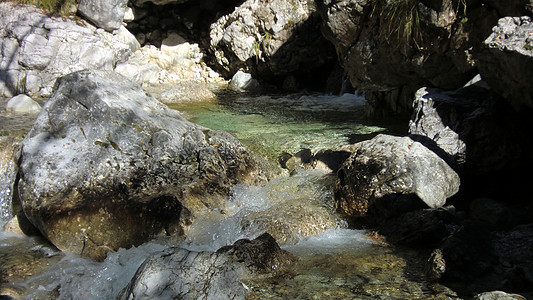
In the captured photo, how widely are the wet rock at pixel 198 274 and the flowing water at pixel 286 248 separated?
131 mm

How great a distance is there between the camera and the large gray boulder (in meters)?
8.84

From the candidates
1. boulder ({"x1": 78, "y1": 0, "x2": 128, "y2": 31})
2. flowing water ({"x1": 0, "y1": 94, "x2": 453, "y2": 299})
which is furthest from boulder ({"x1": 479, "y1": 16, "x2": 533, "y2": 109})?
boulder ({"x1": 78, "y1": 0, "x2": 128, "y2": 31})

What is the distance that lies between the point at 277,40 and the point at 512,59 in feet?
22.5

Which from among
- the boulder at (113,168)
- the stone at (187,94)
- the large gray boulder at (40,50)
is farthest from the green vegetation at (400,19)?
the large gray boulder at (40,50)

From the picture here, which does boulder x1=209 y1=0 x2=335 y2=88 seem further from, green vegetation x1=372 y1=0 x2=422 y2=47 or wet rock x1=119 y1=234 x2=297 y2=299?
wet rock x1=119 y1=234 x2=297 y2=299

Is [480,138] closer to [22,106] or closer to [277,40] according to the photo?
[277,40]

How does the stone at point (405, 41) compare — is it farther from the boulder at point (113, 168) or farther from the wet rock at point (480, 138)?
the boulder at point (113, 168)

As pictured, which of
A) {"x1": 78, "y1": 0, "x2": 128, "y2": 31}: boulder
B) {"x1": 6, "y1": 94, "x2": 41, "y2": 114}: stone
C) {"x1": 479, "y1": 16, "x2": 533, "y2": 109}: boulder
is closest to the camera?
{"x1": 479, "y1": 16, "x2": 533, "y2": 109}: boulder

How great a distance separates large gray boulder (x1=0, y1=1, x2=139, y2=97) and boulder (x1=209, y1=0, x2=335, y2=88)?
3.15m

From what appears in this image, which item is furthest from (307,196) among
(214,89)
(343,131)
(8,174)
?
(214,89)

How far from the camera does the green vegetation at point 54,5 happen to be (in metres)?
9.84

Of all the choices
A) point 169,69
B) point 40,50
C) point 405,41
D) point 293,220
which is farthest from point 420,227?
point 169,69

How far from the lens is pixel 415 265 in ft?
10.1

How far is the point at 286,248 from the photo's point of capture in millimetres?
3666
